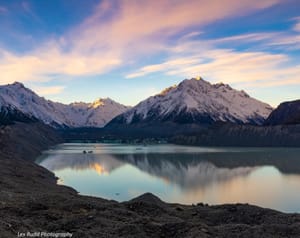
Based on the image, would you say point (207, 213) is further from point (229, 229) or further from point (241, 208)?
point (229, 229)

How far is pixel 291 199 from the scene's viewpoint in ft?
154

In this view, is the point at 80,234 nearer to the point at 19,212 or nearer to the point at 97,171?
the point at 19,212

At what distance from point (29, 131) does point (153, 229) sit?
17375 centimetres

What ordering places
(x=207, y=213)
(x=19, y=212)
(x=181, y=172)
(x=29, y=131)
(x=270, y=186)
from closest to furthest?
(x=19, y=212) → (x=207, y=213) → (x=270, y=186) → (x=181, y=172) → (x=29, y=131)

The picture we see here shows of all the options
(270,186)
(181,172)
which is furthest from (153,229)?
(181,172)

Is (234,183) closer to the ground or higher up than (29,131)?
closer to the ground

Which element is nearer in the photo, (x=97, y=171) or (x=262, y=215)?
(x=262, y=215)

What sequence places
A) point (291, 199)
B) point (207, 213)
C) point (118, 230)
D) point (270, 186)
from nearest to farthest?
point (118, 230), point (207, 213), point (291, 199), point (270, 186)

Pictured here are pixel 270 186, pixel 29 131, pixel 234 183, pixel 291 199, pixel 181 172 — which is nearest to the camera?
pixel 291 199

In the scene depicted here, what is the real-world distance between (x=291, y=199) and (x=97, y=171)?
164 feet

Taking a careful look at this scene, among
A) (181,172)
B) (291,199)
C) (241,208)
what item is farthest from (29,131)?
(241,208)

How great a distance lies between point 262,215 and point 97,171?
6317 centimetres

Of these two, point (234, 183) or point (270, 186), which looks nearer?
point (270, 186)

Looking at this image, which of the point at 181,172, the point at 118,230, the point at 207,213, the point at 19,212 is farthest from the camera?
the point at 181,172
